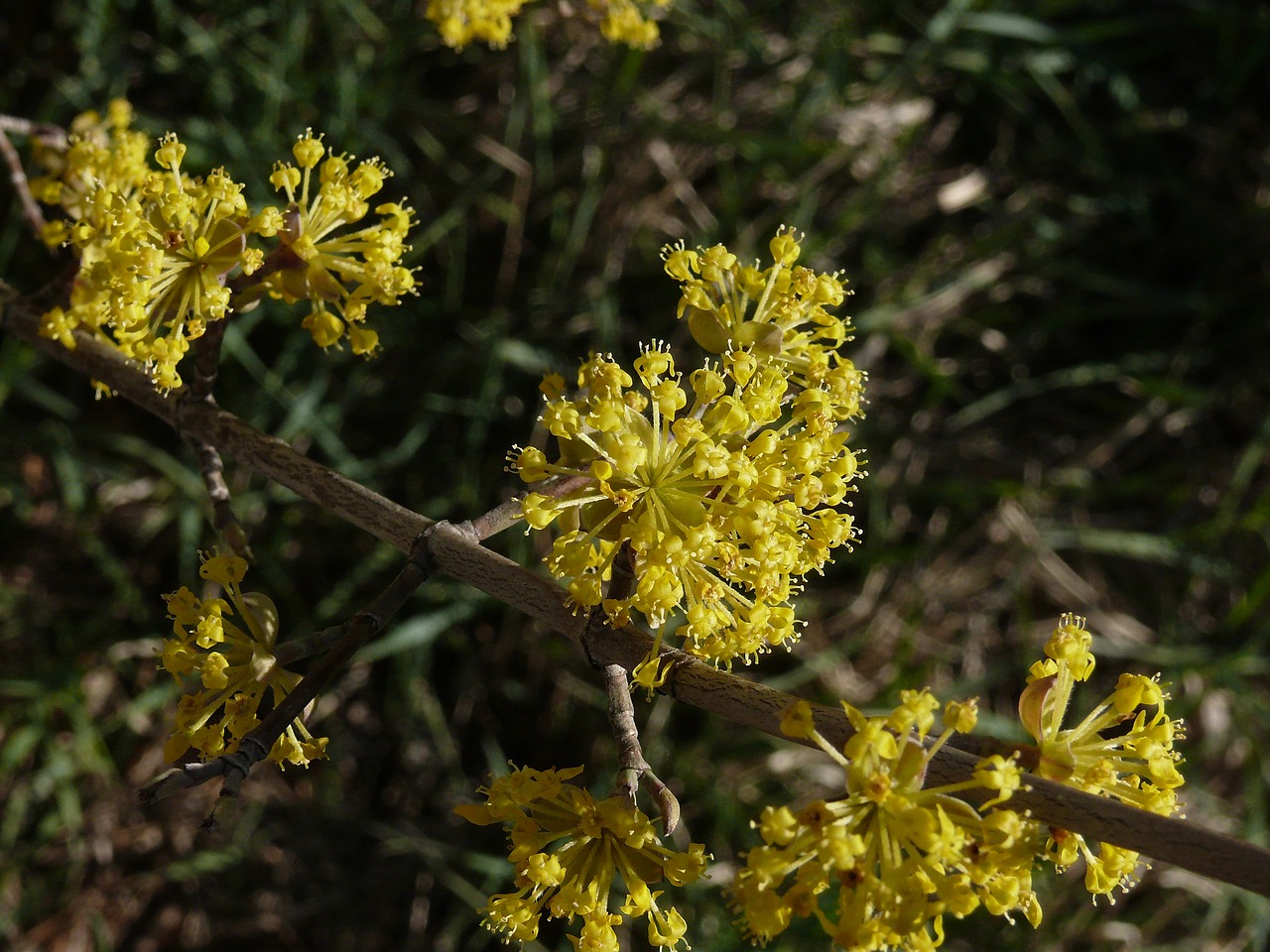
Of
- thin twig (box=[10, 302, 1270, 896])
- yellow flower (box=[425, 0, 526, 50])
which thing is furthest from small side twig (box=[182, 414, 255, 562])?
yellow flower (box=[425, 0, 526, 50])

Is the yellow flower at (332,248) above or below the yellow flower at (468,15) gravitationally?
below

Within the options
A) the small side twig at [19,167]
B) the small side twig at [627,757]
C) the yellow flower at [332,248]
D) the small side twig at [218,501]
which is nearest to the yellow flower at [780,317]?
the yellow flower at [332,248]

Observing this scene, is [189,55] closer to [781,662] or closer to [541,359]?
[541,359]

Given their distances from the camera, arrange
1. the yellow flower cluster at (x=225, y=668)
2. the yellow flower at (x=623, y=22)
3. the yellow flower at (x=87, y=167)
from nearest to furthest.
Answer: the yellow flower cluster at (x=225, y=668) → the yellow flower at (x=87, y=167) → the yellow flower at (x=623, y=22)

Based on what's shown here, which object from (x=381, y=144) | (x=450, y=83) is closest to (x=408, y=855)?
(x=381, y=144)

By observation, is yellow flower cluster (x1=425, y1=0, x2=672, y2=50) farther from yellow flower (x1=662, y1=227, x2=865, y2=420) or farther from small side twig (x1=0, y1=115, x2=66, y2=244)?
yellow flower (x1=662, y1=227, x2=865, y2=420)

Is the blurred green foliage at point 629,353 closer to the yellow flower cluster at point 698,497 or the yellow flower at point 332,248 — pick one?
the yellow flower at point 332,248
